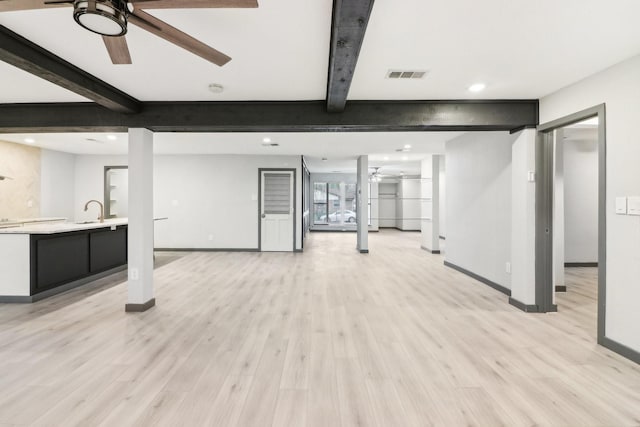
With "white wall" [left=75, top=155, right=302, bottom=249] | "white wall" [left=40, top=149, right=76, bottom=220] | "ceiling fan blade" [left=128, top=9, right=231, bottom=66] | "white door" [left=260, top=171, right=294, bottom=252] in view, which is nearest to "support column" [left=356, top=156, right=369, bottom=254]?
"white wall" [left=75, top=155, right=302, bottom=249]

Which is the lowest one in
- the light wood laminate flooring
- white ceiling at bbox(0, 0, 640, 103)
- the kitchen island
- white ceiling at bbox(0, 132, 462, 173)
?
the light wood laminate flooring

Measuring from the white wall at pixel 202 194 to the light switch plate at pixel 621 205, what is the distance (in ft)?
19.1

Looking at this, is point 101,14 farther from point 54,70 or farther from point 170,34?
point 54,70

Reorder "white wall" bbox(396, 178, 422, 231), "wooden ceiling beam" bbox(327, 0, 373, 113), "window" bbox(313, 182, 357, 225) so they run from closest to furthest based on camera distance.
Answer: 1. "wooden ceiling beam" bbox(327, 0, 373, 113)
2. "white wall" bbox(396, 178, 422, 231)
3. "window" bbox(313, 182, 357, 225)

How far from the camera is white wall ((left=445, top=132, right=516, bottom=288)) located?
4156mm

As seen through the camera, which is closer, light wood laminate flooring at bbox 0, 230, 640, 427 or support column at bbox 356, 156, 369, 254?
light wood laminate flooring at bbox 0, 230, 640, 427

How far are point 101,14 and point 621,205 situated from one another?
3.68m

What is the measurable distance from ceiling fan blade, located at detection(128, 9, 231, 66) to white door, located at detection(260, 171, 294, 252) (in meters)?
5.58

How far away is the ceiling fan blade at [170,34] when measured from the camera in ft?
4.90

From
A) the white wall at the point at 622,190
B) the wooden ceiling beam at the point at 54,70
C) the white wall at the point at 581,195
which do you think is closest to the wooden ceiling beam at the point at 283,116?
the wooden ceiling beam at the point at 54,70

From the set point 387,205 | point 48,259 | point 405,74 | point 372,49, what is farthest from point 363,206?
point 387,205

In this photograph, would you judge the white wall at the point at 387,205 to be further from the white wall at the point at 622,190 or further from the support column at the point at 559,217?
the white wall at the point at 622,190

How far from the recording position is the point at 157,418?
1.71 meters

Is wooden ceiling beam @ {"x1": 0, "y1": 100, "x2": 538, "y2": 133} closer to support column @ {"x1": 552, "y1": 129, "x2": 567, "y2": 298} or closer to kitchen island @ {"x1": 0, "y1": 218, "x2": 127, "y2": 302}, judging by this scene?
kitchen island @ {"x1": 0, "y1": 218, "x2": 127, "y2": 302}
